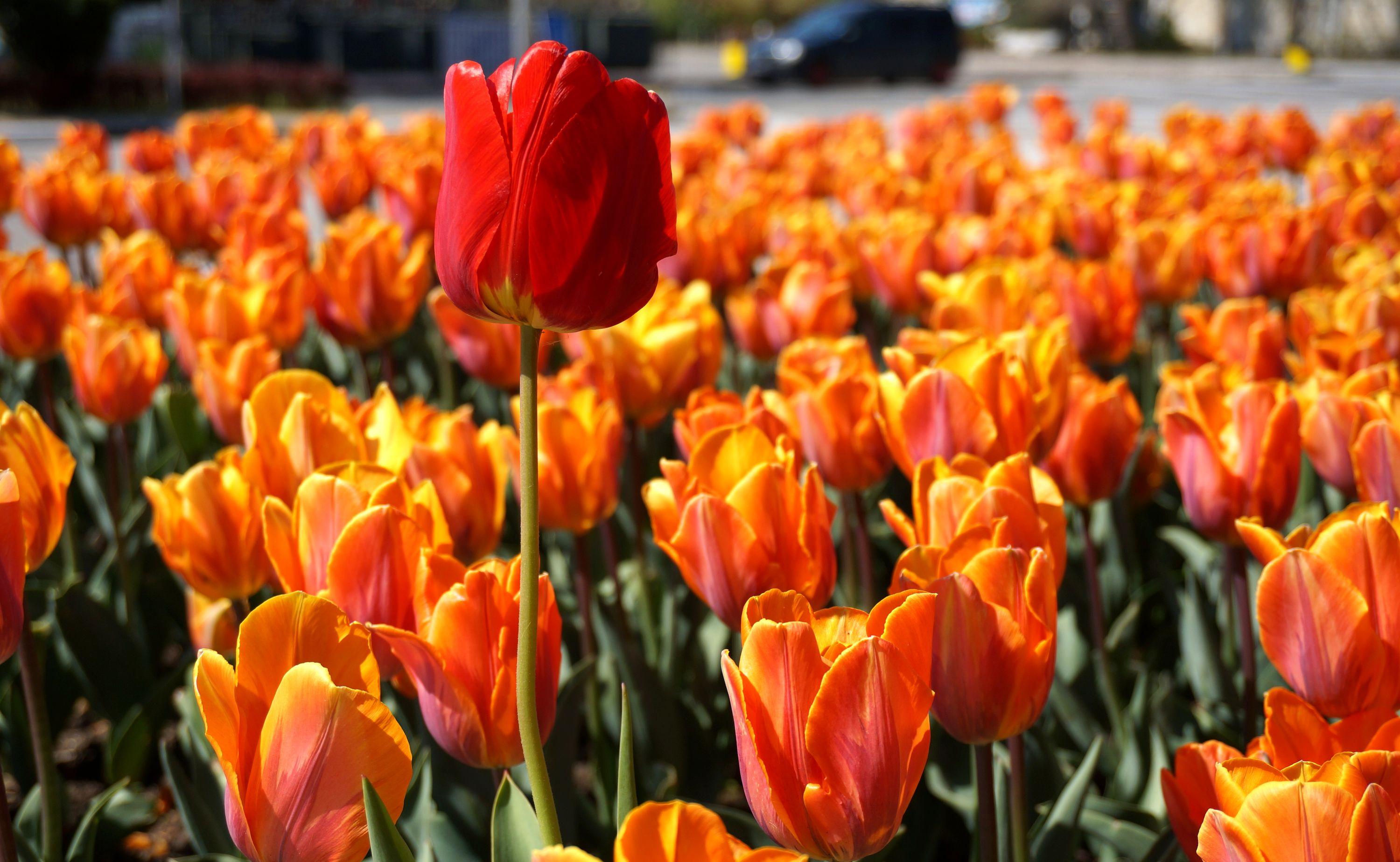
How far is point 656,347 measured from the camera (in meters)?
2.04

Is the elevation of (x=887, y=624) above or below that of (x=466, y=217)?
below

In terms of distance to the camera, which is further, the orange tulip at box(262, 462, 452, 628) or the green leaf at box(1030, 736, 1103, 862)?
the green leaf at box(1030, 736, 1103, 862)

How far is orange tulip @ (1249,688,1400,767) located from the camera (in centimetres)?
94

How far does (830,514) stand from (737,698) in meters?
0.44

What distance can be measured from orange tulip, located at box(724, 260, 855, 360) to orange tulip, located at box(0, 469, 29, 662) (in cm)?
167

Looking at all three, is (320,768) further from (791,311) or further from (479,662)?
(791,311)

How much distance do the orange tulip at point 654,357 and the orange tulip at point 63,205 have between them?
2031 mm

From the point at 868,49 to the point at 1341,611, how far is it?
89.4ft

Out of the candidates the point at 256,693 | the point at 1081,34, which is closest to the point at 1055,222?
the point at 256,693

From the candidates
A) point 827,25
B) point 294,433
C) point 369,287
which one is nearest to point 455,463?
point 294,433

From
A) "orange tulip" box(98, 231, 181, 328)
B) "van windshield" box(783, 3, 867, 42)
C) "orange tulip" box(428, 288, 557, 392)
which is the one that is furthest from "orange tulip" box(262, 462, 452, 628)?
"van windshield" box(783, 3, 867, 42)

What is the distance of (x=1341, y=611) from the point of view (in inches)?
41.2

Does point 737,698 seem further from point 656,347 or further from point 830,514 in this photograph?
point 656,347

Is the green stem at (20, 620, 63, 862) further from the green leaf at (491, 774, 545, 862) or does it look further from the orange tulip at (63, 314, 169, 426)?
the orange tulip at (63, 314, 169, 426)
